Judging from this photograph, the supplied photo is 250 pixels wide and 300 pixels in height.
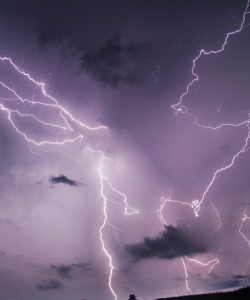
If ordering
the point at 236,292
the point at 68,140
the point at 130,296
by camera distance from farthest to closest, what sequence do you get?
the point at 68,140 → the point at 130,296 → the point at 236,292

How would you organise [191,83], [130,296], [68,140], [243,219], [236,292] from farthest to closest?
[68,140] → [191,83] → [243,219] → [130,296] → [236,292]

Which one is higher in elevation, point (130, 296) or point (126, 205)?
point (126, 205)

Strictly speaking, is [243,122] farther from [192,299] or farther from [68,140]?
[68,140]

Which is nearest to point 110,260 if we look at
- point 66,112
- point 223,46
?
point 66,112

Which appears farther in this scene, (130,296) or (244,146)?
(244,146)

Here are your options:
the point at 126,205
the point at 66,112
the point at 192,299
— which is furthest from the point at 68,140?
the point at 192,299

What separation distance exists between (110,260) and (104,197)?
213 inches

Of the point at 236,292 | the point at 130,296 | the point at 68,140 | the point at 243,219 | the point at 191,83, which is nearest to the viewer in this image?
the point at 236,292

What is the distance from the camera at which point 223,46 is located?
17672 millimetres

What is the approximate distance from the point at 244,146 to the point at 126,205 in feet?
38.4

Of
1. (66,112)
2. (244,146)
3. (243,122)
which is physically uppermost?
(66,112)

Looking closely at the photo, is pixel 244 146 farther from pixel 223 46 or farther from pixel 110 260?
pixel 110 260

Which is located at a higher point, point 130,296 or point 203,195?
point 203,195

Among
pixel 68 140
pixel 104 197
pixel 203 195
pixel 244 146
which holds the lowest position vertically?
pixel 203 195
